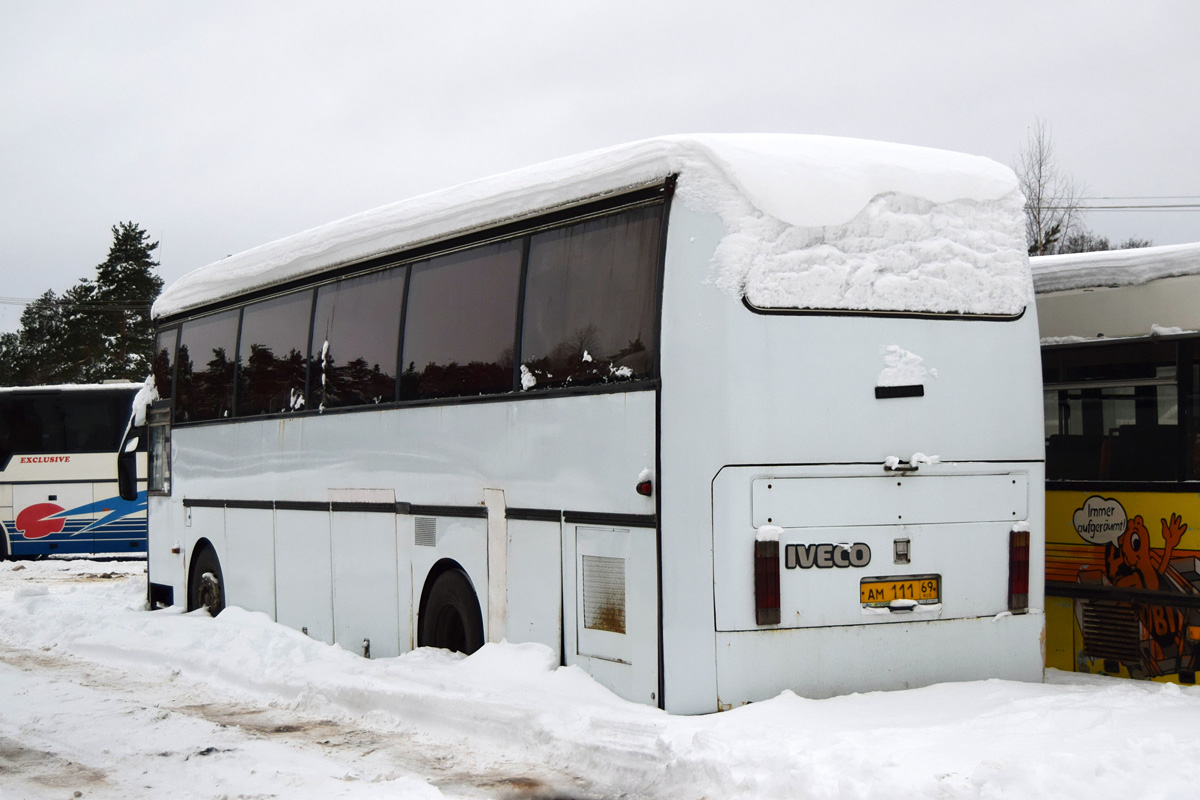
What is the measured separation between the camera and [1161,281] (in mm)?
→ 8969

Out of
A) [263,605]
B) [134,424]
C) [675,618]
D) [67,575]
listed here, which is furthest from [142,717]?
[67,575]

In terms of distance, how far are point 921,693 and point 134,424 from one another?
10409 millimetres

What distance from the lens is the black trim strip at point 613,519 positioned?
7.17 m

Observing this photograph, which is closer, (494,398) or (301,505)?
(494,398)

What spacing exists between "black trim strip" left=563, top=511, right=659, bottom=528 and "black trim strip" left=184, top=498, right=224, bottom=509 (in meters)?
6.06

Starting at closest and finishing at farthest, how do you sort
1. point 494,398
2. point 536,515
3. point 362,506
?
point 536,515, point 494,398, point 362,506

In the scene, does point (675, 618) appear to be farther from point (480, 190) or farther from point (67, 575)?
point (67, 575)

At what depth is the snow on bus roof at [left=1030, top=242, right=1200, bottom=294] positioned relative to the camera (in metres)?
8.86

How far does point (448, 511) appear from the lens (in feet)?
30.0

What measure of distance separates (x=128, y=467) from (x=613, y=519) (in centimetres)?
1015

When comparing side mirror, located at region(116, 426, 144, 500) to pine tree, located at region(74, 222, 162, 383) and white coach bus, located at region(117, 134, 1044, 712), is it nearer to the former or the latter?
white coach bus, located at region(117, 134, 1044, 712)

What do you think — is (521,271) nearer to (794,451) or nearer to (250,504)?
(794,451)

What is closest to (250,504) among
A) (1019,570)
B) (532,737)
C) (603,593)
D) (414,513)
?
(414,513)

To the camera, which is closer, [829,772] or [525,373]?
[829,772]
